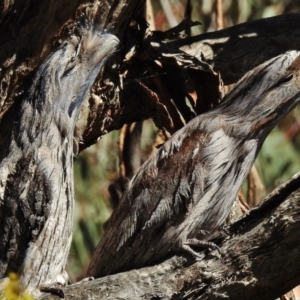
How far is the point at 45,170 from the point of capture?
329 centimetres

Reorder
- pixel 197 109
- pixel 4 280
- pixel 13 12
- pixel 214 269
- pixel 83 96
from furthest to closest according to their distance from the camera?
pixel 197 109, pixel 13 12, pixel 83 96, pixel 4 280, pixel 214 269

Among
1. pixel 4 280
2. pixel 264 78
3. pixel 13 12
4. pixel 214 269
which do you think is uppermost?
pixel 13 12

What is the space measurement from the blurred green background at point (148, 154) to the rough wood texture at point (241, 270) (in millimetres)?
3034

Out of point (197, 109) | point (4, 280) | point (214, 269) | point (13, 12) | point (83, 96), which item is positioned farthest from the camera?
point (197, 109)

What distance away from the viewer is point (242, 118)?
3.01 meters

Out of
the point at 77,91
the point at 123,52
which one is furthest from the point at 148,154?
the point at 77,91

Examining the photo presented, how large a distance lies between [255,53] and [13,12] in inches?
45.8

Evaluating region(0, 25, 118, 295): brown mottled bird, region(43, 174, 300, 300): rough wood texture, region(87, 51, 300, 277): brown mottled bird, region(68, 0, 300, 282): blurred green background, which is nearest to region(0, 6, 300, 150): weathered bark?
region(0, 25, 118, 295): brown mottled bird

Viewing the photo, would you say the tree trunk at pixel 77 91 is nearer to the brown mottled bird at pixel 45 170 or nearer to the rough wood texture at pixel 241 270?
the brown mottled bird at pixel 45 170

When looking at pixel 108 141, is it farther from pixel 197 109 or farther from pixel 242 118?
pixel 242 118

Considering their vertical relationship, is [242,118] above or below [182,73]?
below

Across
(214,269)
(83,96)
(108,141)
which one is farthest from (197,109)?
(108,141)

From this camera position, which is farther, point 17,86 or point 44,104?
point 17,86

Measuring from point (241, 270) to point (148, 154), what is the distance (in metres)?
3.25
